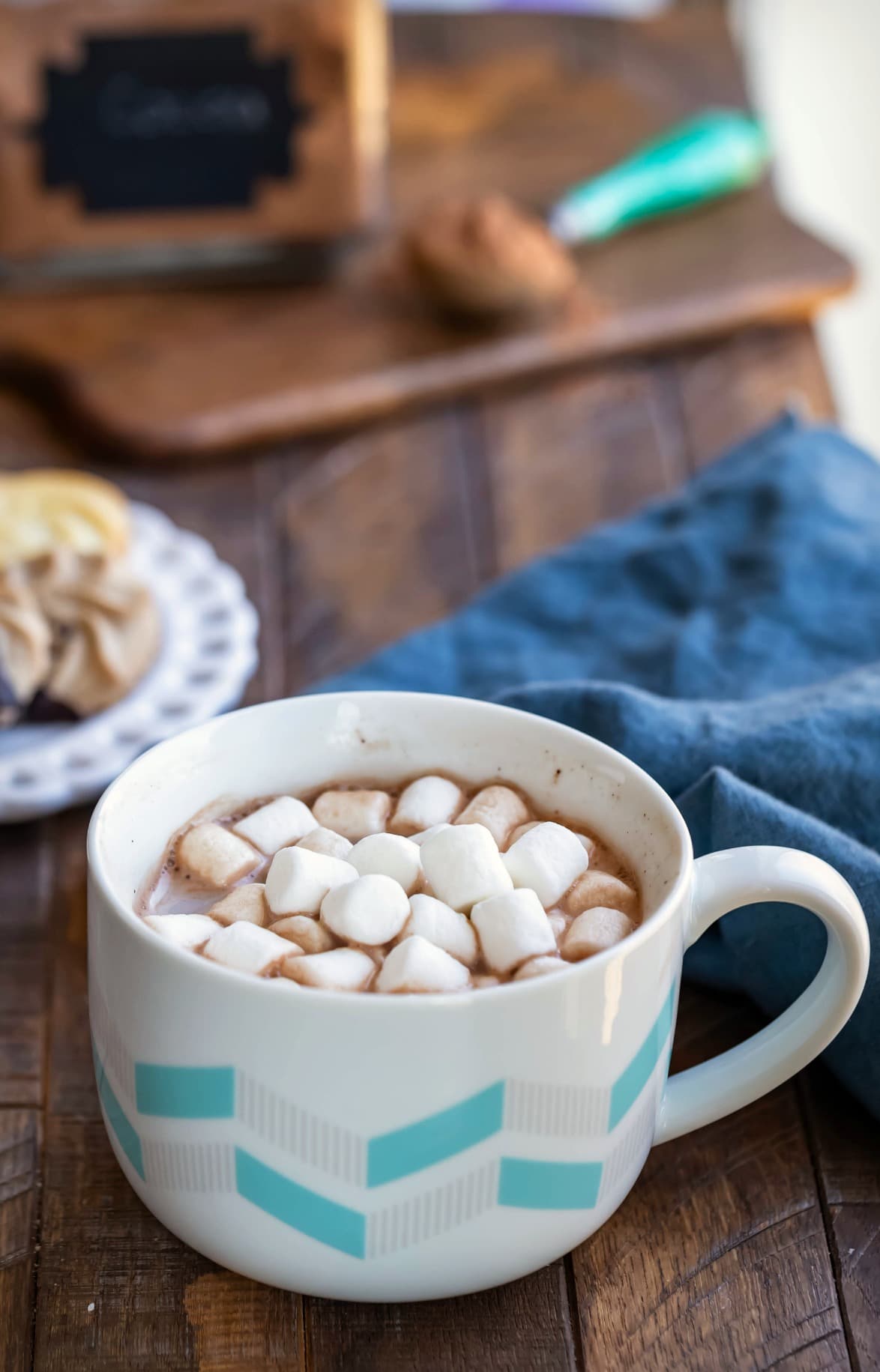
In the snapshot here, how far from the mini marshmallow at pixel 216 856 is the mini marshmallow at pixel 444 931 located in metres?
0.09

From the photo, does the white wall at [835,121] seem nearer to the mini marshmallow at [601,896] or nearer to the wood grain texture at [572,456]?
the wood grain texture at [572,456]

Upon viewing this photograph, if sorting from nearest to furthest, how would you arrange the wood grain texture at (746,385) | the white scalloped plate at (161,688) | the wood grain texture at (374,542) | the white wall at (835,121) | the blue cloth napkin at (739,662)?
the blue cloth napkin at (739,662) < the white scalloped plate at (161,688) < the wood grain texture at (374,542) < the wood grain texture at (746,385) < the white wall at (835,121)

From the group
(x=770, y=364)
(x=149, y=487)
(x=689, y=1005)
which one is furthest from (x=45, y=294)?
(x=689, y=1005)

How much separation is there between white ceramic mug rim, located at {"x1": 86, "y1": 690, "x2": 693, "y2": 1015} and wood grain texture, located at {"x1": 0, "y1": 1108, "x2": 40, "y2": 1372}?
0.17 metres

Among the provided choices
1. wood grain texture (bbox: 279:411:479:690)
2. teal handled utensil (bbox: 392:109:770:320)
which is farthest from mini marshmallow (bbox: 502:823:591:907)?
teal handled utensil (bbox: 392:109:770:320)

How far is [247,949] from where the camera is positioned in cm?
55

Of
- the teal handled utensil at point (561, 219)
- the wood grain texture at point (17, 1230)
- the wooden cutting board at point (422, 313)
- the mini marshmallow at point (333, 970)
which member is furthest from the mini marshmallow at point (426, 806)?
the teal handled utensil at point (561, 219)

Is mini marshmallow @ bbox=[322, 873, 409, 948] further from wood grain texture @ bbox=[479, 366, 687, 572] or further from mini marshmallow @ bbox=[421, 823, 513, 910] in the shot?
wood grain texture @ bbox=[479, 366, 687, 572]

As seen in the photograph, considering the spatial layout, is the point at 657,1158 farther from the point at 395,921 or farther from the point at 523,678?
the point at 523,678

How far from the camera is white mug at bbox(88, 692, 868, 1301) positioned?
A: 513 mm

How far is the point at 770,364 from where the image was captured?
1.39 m

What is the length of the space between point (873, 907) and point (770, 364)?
827 mm

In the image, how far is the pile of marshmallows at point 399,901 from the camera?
0.55m

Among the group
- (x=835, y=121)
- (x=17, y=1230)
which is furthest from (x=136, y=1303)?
(x=835, y=121)
